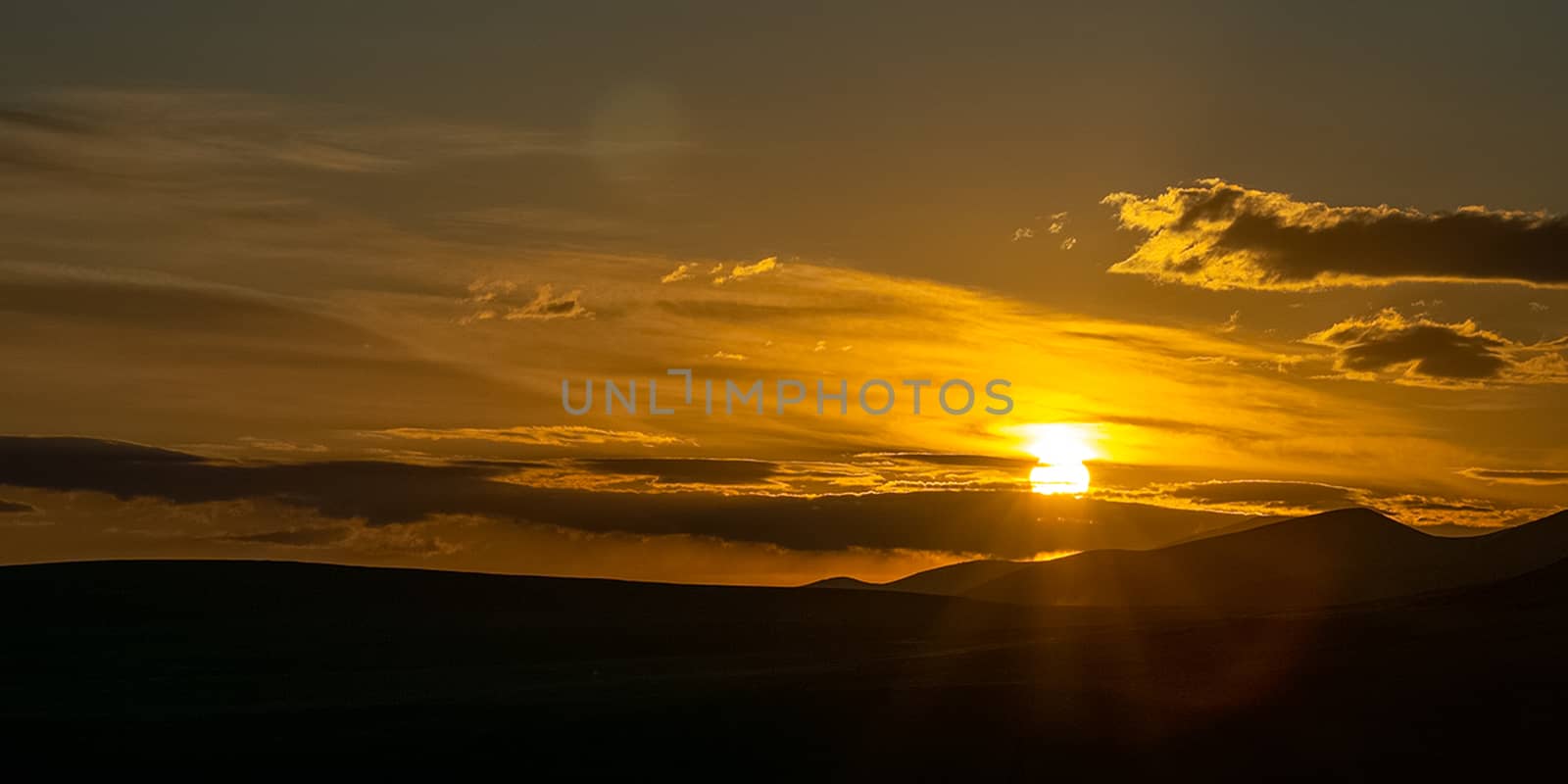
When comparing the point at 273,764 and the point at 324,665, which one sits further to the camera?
the point at 324,665

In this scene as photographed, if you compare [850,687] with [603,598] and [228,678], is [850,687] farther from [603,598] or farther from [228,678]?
[603,598]

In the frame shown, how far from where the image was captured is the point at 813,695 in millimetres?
42812

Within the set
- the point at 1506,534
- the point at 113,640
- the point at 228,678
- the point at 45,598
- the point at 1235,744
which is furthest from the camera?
the point at 1506,534

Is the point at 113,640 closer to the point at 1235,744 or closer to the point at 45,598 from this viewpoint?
the point at 45,598

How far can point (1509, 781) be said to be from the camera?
3384 centimetres

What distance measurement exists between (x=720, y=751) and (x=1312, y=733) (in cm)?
1413

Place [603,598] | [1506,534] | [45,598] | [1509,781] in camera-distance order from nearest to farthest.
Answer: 1. [1509,781]
2. [45,598]
3. [603,598]
4. [1506,534]

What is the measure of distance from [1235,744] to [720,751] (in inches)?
467

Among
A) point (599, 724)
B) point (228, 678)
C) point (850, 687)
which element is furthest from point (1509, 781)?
point (228, 678)

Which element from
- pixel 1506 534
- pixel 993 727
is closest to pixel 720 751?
pixel 993 727

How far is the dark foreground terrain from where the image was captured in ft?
116

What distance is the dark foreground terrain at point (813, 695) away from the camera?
35.5m

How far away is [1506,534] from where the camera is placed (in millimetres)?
197625

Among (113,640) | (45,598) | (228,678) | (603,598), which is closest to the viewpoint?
(228,678)
